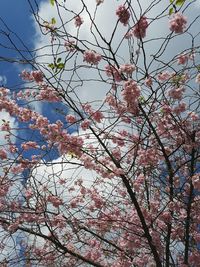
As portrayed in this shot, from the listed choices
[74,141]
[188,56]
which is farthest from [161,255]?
[188,56]

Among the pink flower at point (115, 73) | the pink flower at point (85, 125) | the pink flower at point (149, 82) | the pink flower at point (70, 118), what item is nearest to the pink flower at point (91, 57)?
the pink flower at point (115, 73)

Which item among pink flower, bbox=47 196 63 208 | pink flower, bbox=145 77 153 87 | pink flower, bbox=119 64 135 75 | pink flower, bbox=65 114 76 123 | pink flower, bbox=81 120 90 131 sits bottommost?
pink flower, bbox=47 196 63 208

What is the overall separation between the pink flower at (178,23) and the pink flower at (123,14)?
519 millimetres

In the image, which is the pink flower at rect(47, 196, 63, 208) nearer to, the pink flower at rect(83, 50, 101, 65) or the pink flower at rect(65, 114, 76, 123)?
the pink flower at rect(65, 114, 76, 123)

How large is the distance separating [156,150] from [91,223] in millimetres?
1515

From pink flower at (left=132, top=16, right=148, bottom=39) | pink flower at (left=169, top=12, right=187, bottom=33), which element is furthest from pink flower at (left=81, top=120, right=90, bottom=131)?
pink flower at (left=169, top=12, right=187, bottom=33)

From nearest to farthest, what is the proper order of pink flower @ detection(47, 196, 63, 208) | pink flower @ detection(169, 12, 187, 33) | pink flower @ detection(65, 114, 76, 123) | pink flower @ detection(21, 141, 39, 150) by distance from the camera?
pink flower @ detection(169, 12, 187, 33), pink flower @ detection(65, 114, 76, 123), pink flower @ detection(47, 196, 63, 208), pink flower @ detection(21, 141, 39, 150)

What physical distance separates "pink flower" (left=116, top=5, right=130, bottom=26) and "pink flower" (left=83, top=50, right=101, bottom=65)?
51cm

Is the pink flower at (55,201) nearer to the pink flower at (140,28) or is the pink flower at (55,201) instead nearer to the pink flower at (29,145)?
the pink flower at (29,145)

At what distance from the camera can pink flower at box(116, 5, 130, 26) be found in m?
4.84

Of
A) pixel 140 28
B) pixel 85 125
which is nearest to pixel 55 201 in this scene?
pixel 85 125

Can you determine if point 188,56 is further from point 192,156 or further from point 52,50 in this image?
point 52,50

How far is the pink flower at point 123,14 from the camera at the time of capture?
484cm

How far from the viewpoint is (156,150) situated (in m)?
6.11
